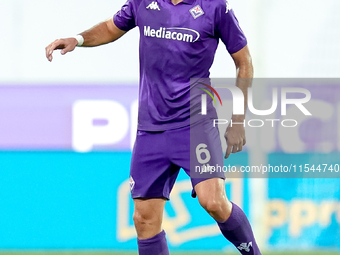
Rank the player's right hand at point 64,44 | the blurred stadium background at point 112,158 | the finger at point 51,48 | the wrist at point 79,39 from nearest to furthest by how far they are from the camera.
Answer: the finger at point 51,48, the player's right hand at point 64,44, the wrist at point 79,39, the blurred stadium background at point 112,158

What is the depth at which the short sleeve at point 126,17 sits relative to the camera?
3.09 metres

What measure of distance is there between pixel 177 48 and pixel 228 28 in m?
0.29

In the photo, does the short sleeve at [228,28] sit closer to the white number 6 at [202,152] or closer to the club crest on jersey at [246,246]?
the white number 6 at [202,152]

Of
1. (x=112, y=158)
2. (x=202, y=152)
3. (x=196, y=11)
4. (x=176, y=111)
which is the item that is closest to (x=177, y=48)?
(x=196, y=11)

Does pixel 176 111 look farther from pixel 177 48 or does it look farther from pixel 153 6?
pixel 153 6

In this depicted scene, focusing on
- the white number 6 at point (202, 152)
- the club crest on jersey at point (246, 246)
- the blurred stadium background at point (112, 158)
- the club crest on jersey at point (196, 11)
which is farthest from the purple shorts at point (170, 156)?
the blurred stadium background at point (112, 158)

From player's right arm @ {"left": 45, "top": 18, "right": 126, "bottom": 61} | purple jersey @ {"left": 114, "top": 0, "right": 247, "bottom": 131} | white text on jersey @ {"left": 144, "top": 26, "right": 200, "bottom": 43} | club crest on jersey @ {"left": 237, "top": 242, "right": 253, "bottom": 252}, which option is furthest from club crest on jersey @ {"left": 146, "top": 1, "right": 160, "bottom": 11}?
club crest on jersey @ {"left": 237, "top": 242, "right": 253, "bottom": 252}

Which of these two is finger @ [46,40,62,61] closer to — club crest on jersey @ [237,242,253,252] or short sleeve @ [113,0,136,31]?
short sleeve @ [113,0,136,31]

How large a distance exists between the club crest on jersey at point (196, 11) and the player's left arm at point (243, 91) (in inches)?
11.6

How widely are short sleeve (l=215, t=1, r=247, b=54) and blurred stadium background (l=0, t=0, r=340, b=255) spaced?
6.08ft

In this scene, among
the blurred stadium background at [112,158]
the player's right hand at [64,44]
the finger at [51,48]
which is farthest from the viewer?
the blurred stadium background at [112,158]

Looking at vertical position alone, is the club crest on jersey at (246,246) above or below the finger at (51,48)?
below

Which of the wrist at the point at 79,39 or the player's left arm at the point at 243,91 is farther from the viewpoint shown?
the wrist at the point at 79,39

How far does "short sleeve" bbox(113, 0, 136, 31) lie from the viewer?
309 cm
